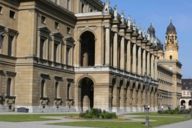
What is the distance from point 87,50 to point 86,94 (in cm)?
912

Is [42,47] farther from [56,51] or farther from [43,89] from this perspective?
[43,89]

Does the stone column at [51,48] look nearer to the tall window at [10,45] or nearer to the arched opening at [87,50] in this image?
the tall window at [10,45]

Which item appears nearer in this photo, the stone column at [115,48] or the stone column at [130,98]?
the stone column at [115,48]

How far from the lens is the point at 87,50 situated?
93938 mm

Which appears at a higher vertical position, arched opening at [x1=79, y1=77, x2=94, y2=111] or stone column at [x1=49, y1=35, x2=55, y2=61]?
stone column at [x1=49, y1=35, x2=55, y2=61]

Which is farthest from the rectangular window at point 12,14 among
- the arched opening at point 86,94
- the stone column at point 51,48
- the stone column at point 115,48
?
the stone column at point 115,48

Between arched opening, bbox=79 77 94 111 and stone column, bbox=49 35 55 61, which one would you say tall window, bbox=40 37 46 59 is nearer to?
stone column, bbox=49 35 55 61

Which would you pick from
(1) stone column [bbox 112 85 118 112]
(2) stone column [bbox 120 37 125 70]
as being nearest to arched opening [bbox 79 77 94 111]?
(1) stone column [bbox 112 85 118 112]

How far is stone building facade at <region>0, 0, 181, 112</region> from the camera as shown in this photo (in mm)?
70812

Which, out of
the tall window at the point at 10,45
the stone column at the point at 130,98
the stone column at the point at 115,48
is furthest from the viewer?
the stone column at the point at 130,98

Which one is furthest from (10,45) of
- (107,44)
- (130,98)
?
(130,98)

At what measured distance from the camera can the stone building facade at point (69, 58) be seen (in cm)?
7081

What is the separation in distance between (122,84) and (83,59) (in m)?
10.2

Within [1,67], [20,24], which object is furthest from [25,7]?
[1,67]
